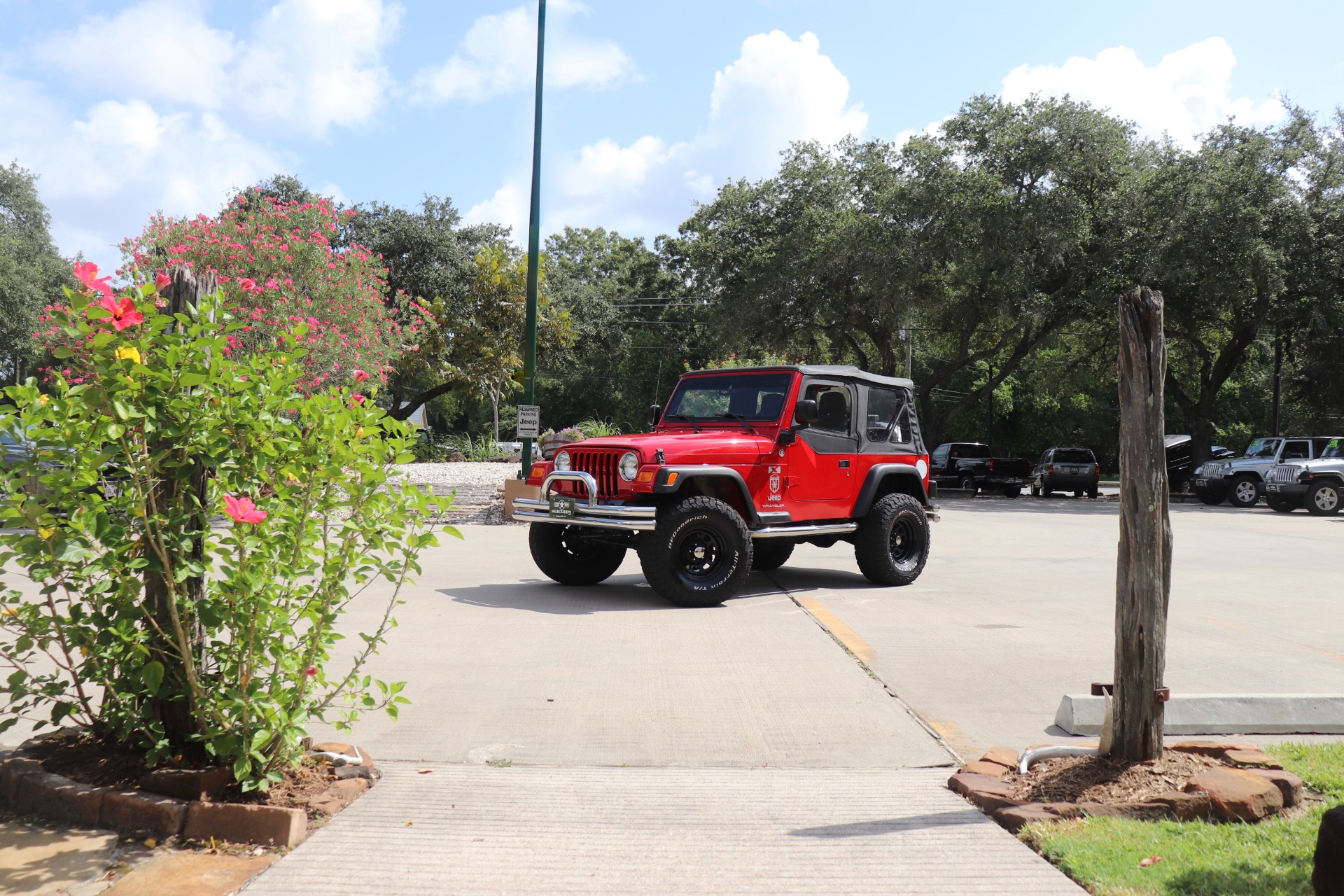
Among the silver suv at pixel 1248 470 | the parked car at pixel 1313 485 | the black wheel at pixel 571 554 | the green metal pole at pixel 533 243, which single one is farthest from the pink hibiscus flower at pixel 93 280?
the silver suv at pixel 1248 470

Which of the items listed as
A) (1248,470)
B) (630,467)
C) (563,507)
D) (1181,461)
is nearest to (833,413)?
(630,467)

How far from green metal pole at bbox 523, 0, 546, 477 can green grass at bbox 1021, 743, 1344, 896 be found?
13.6 meters

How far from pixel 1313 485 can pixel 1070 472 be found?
9.13m

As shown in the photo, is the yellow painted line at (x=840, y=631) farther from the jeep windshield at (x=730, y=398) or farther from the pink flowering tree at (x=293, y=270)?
the pink flowering tree at (x=293, y=270)

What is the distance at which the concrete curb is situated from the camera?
5059 millimetres

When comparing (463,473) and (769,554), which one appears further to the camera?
(463,473)

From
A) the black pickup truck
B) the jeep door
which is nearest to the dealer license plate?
the jeep door

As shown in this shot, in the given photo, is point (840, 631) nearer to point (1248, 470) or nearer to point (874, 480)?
point (874, 480)

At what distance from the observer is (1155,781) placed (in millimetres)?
4086

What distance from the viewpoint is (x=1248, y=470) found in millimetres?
26344

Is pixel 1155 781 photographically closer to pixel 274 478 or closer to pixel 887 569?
pixel 274 478

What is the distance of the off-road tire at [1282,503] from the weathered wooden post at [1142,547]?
23396 mm

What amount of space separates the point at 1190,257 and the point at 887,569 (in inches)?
812

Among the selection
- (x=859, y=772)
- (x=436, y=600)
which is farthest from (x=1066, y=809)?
(x=436, y=600)
